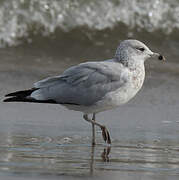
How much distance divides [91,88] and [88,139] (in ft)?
1.70

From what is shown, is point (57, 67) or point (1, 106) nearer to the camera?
point (1, 106)

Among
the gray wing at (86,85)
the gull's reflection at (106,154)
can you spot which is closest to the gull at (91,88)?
the gray wing at (86,85)

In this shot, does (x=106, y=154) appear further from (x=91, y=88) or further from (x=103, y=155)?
(x=91, y=88)

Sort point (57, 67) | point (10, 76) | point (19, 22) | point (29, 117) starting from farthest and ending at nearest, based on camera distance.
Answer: point (19, 22) < point (57, 67) < point (10, 76) < point (29, 117)

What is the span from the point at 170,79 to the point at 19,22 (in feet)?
12.0

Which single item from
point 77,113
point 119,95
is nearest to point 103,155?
point 119,95

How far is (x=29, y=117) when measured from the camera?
24.2 feet

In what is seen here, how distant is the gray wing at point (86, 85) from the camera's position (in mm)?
6582

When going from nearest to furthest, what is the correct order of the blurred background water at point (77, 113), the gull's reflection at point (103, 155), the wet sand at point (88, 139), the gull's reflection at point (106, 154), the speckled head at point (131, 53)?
1. the wet sand at point (88, 139)
2. the gull's reflection at point (103, 155)
3. the blurred background water at point (77, 113)
4. the gull's reflection at point (106, 154)
5. the speckled head at point (131, 53)

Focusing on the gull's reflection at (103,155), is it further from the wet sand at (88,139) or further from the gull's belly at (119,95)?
the gull's belly at (119,95)

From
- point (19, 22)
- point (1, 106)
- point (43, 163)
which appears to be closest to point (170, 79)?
point (1, 106)

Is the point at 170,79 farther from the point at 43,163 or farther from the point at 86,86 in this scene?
the point at 43,163

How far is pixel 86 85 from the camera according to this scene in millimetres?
6684

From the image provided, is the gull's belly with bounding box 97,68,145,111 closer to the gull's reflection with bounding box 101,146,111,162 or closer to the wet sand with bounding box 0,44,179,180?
the wet sand with bounding box 0,44,179,180
